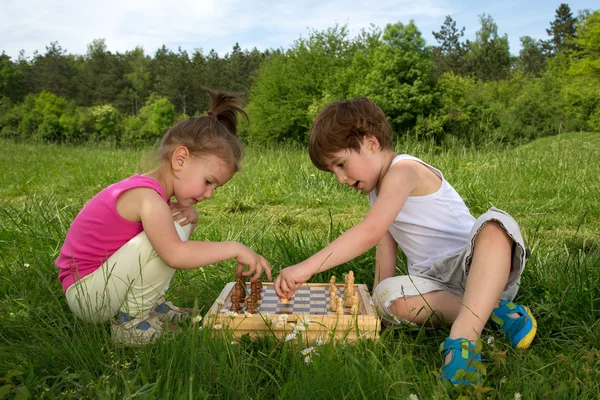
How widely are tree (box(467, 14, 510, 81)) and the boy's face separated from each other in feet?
160

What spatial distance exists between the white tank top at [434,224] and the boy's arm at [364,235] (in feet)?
0.52

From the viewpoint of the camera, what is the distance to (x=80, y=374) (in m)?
1.64

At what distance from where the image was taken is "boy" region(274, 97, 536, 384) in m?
2.11

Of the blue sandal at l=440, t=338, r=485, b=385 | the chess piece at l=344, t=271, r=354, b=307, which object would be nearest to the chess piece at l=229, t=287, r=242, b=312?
the chess piece at l=344, t=271, r=354, b=307

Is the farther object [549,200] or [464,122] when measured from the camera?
[464,122]

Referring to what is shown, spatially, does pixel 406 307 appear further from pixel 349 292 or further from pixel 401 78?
pixel 401 78

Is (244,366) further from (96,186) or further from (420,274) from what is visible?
(96,186)

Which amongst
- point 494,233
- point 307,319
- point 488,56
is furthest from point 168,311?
point 488,56

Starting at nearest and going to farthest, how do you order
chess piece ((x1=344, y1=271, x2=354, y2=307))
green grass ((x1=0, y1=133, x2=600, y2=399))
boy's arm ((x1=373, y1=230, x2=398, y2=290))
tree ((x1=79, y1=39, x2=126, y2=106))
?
green grass ((x1=0, y1=133, x2=600, y2=399))
chess piece ((x1=344, y1=271, x2=354, y2=307))
boy's arm ((x1=373, y1=230, x2=398, y2=290))
tree ((x1=79, y1=39, x2=126, y2=106))

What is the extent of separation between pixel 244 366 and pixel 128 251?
2.47ft

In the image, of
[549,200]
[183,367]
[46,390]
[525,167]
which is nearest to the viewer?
[46,390]

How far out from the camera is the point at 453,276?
95.7 inches

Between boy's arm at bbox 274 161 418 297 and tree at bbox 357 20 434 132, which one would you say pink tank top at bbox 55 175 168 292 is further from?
tree at bbox 357 20 434 132

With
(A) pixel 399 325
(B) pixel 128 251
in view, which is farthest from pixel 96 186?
(A) pixel 399 325
